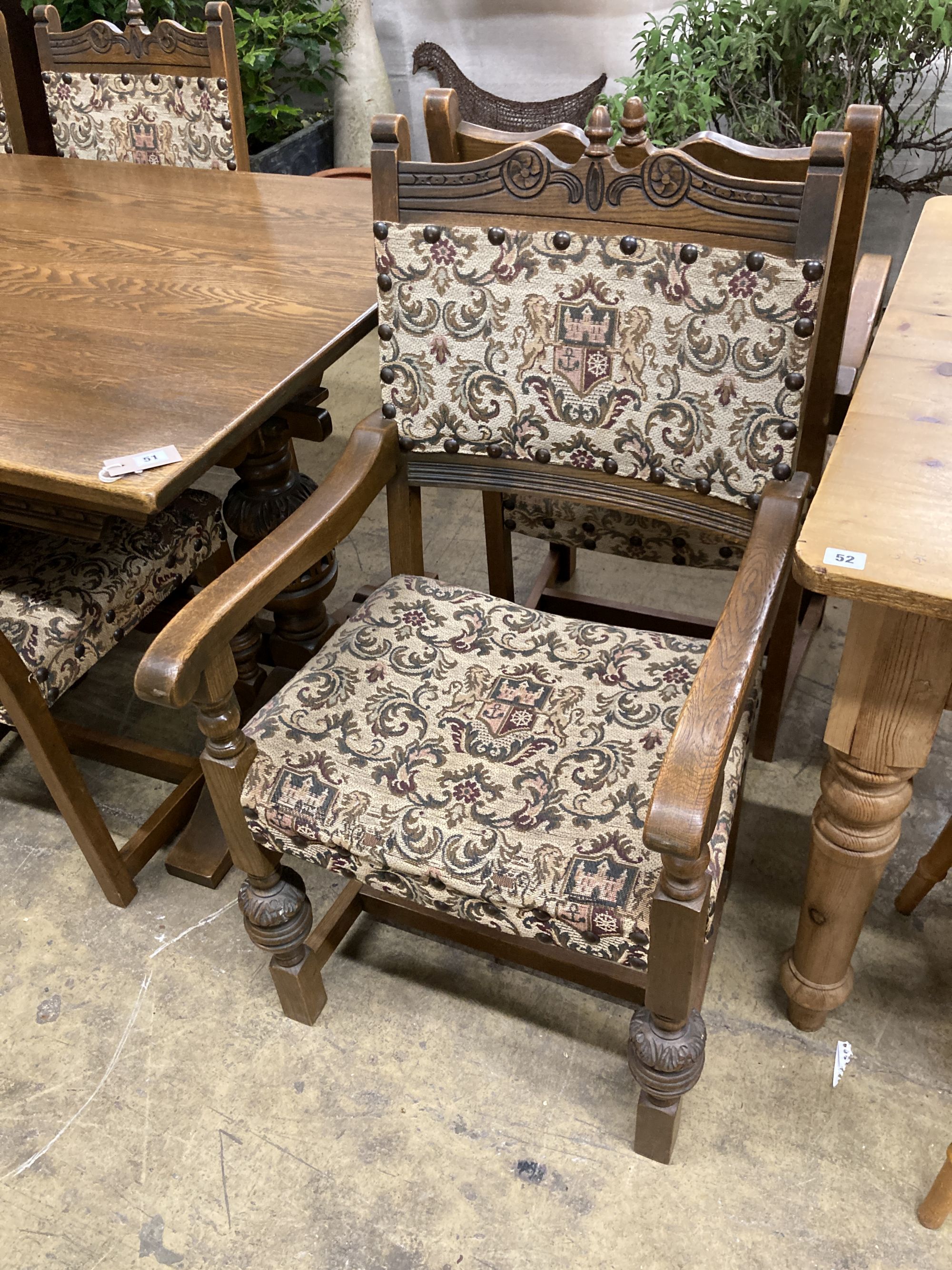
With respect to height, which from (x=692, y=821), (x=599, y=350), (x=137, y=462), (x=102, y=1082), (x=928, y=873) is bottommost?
(x=102, y=1082)

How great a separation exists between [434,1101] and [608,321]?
3.63ft

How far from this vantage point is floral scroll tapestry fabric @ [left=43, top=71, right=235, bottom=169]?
2.13 metres

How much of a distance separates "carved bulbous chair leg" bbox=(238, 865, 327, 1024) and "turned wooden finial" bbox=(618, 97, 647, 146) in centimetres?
106

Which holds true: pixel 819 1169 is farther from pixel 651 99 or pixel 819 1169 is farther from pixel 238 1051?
pixel 651 99

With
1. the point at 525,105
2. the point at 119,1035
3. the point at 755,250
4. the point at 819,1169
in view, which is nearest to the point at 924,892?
the point at 819,1169

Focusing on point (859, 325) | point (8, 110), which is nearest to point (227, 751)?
point (859, 325)

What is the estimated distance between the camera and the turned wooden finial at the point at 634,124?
1.16 metres

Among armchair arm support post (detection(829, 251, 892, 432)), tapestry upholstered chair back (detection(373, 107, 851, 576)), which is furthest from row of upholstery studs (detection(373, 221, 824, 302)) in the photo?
armchair arm support post (detection(829, 251, 892, 432))

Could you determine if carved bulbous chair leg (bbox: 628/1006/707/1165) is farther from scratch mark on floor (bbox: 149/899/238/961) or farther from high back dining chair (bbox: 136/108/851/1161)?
scratch mark on floor (bbox: 149/899/238/961)

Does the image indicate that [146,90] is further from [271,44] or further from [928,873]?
[928,873]

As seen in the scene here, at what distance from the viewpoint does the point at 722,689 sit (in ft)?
3.10

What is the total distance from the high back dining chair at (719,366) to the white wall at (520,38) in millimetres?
2052

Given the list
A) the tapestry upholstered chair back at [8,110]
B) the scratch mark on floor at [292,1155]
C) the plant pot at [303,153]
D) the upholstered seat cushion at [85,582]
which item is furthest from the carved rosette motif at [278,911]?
the plant pot at [303,153]

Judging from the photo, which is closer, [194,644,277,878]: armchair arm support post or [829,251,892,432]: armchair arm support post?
[194,644,277,878]: armchair arm support post
